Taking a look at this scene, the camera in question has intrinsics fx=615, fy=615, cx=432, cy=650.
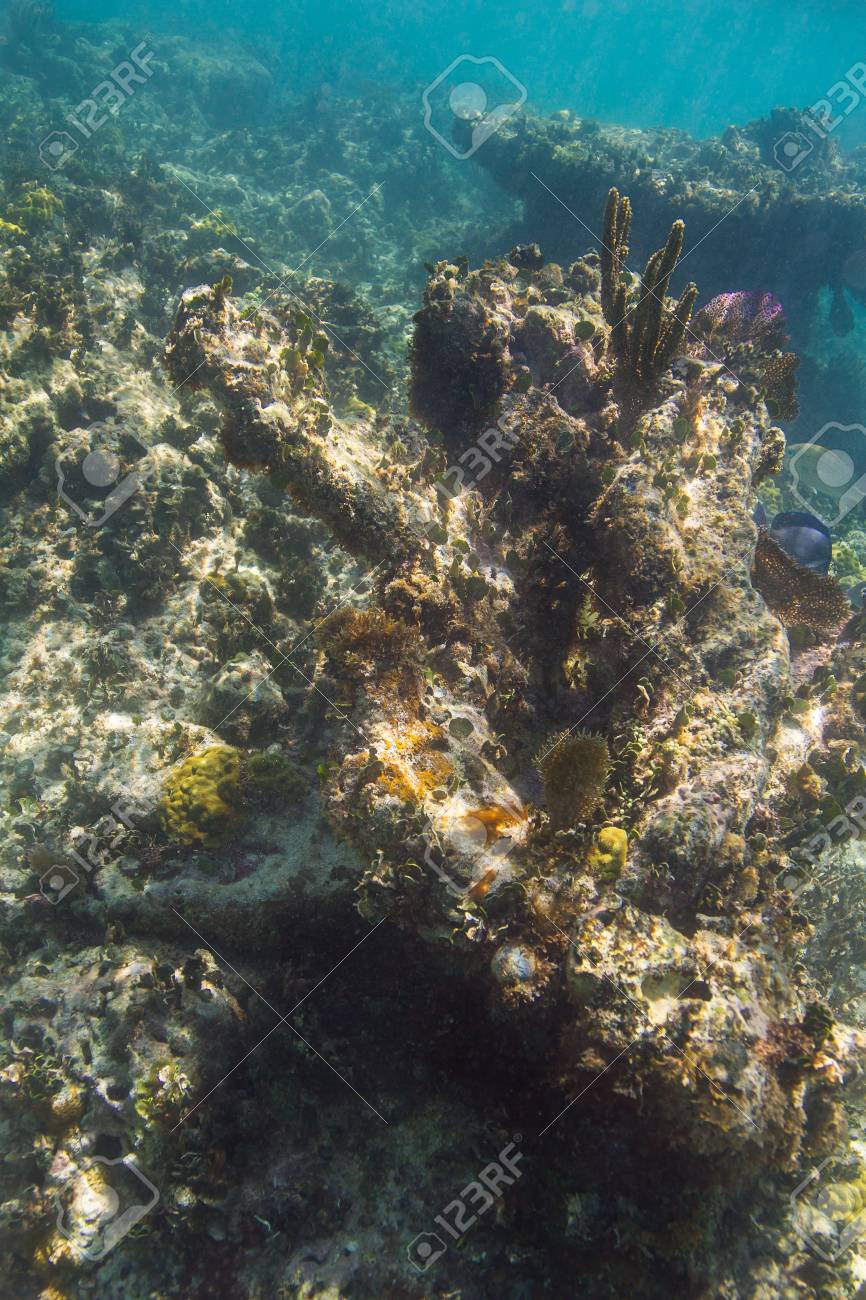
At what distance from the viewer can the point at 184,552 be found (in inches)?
285

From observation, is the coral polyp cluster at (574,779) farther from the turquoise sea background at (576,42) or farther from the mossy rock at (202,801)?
the turquoise sea background at (576,42)

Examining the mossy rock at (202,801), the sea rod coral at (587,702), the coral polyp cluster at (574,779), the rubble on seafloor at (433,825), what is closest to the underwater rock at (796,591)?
the rubble on seafloor at (433,825)

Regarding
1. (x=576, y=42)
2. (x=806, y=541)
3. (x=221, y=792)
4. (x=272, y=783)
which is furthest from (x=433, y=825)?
(x=576, y=42)

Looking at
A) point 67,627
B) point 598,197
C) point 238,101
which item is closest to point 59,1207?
point 67,627

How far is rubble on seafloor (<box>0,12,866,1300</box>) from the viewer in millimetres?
3834

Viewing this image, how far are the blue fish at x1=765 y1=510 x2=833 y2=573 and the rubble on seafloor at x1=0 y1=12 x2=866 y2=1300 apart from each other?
1.17 m

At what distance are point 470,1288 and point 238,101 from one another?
111ft

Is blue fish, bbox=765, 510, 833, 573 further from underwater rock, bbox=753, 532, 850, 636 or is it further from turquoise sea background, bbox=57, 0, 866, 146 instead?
turquoise sea background, bbox=57, 0, 866, 146

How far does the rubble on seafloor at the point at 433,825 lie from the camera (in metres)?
3.83

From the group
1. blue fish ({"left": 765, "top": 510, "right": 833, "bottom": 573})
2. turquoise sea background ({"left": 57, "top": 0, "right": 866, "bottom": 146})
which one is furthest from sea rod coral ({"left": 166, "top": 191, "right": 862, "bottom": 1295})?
turquoise sea background ({"left": 57, "top": 0, "right": 866, "bottom": 146})

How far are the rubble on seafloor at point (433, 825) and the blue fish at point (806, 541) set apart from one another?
1169 millimetres

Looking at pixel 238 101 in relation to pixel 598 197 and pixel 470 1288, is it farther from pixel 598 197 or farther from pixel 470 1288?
pixel 470 1288

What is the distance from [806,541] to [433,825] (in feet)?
23.0

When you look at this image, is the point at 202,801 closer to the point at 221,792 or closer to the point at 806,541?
the point at 221,792
